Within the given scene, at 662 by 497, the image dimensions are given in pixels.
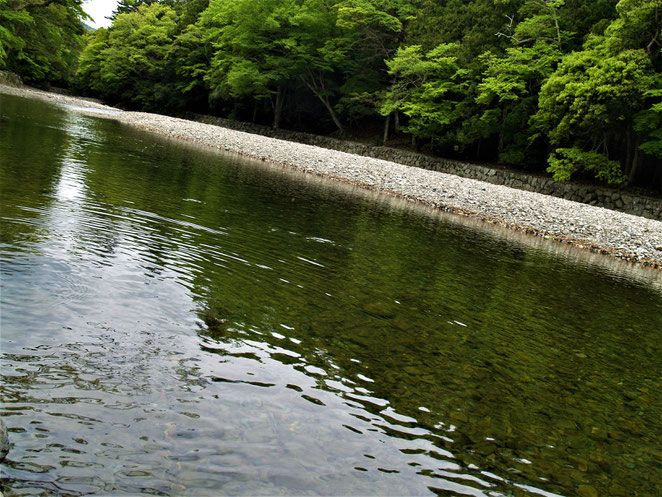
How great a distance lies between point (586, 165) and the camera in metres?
26.0

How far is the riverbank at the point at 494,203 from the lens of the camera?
16.9 m

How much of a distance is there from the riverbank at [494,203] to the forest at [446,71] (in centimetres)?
671

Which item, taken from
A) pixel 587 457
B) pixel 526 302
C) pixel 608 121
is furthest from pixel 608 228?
pixel 587 457

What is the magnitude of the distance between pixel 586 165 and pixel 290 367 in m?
26.2

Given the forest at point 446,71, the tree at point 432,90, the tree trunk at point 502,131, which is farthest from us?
the tree at point 432,90

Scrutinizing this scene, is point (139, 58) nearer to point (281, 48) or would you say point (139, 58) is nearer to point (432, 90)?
point (281, 48)

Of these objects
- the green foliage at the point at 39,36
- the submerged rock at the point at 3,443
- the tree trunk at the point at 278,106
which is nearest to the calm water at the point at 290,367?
the submerged rock at the point at 3,443

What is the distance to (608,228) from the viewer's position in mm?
17656

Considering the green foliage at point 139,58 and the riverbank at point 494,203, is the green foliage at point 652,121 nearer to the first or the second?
the riverbank at point 494,203

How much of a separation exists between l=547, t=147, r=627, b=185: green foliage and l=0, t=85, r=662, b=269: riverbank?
16.4 ft

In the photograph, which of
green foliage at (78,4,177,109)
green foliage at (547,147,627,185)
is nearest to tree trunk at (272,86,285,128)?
green foliage at (78,4,177,109)

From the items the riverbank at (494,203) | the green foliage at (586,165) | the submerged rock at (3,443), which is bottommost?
the submerged rock at (3,443)

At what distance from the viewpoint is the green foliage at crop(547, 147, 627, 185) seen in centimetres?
2538

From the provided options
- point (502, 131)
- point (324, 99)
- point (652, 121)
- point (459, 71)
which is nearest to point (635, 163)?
point (652, 121)
